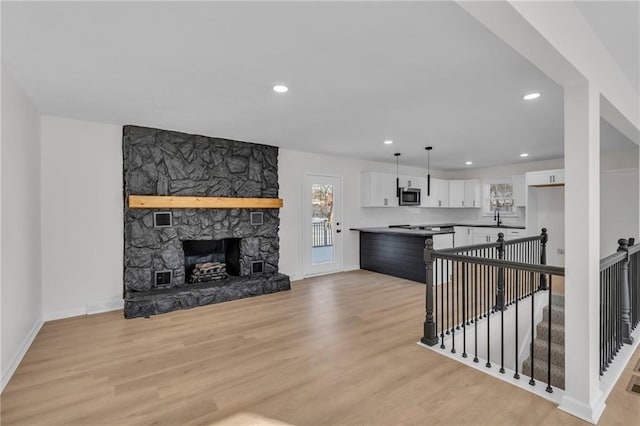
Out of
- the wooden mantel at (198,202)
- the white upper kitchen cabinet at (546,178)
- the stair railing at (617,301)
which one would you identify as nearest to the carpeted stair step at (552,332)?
the stair railing at (617,301)

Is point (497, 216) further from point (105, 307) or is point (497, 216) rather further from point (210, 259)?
point (105, 307)

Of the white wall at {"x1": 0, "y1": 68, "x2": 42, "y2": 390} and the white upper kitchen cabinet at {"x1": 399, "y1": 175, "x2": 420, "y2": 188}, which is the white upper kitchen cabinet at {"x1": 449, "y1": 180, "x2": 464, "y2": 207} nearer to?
the white upper kitchen cabinet at {"x1": 399, "y1": 175, "x2": 420, "y2": 188}

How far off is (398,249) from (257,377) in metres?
4.18

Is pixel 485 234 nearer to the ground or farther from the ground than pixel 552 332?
farther from the ground

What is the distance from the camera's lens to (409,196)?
7.50 meters

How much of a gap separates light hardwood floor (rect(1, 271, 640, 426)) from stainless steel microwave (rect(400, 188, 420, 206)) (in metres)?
3.75

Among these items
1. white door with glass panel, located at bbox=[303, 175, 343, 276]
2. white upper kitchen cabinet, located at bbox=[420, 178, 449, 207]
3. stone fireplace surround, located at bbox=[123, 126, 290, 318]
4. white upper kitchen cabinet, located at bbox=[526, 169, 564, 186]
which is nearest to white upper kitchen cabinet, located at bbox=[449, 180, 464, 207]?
white upper kitchen cabinet, located at bbox=[420, 178, 449, 207]

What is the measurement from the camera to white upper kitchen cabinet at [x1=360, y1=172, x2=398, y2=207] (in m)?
6.85

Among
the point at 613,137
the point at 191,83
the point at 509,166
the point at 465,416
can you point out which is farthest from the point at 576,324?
the point at 509,166

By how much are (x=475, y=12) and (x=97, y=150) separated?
178 inches

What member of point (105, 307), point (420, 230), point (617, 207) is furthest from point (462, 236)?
point (105, 307)

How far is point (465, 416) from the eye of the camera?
81.6 inches

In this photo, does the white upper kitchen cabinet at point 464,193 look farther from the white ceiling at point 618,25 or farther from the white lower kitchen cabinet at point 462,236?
the white ceiling at point 618,25

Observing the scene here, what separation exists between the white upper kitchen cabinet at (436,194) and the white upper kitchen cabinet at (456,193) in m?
0.11
